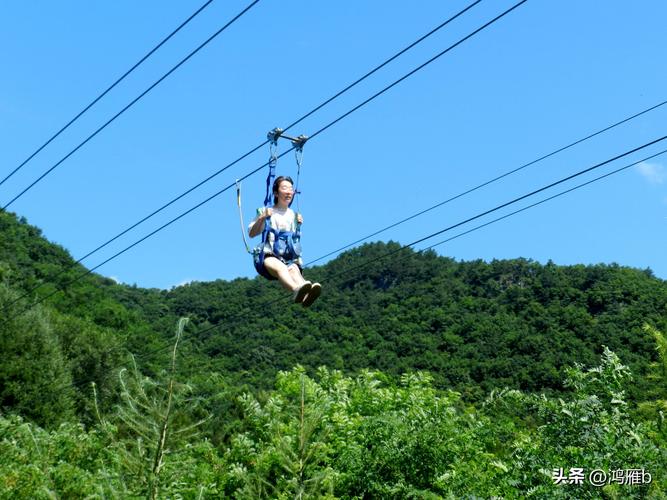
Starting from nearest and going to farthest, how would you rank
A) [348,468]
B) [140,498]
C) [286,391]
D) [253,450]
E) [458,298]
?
[140,498], [348,468], [253,450], [286,391], [458,298]

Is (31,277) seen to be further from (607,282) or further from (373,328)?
(607,282)

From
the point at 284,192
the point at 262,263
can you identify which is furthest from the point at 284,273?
the point at 284,192

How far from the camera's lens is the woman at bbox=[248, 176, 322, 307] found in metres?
7.87

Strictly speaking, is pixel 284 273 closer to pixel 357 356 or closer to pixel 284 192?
pixel 284 192

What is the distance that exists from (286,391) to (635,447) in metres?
9.24

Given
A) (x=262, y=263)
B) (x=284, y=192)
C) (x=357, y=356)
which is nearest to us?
(x=262, y=263)

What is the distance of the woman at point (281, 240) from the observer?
25.8 feet

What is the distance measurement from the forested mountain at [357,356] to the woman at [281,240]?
1.17 m

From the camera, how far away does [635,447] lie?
828cm

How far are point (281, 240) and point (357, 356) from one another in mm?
44059

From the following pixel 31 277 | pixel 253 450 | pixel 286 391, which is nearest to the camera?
pixel 253 450

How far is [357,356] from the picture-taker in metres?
51.6

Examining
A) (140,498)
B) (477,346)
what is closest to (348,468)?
(140,498)

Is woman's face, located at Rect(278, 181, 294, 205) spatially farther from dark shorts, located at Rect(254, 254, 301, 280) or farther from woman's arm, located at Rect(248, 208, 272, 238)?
dark shorts, located at Rect(254, 254, 301, 280)
